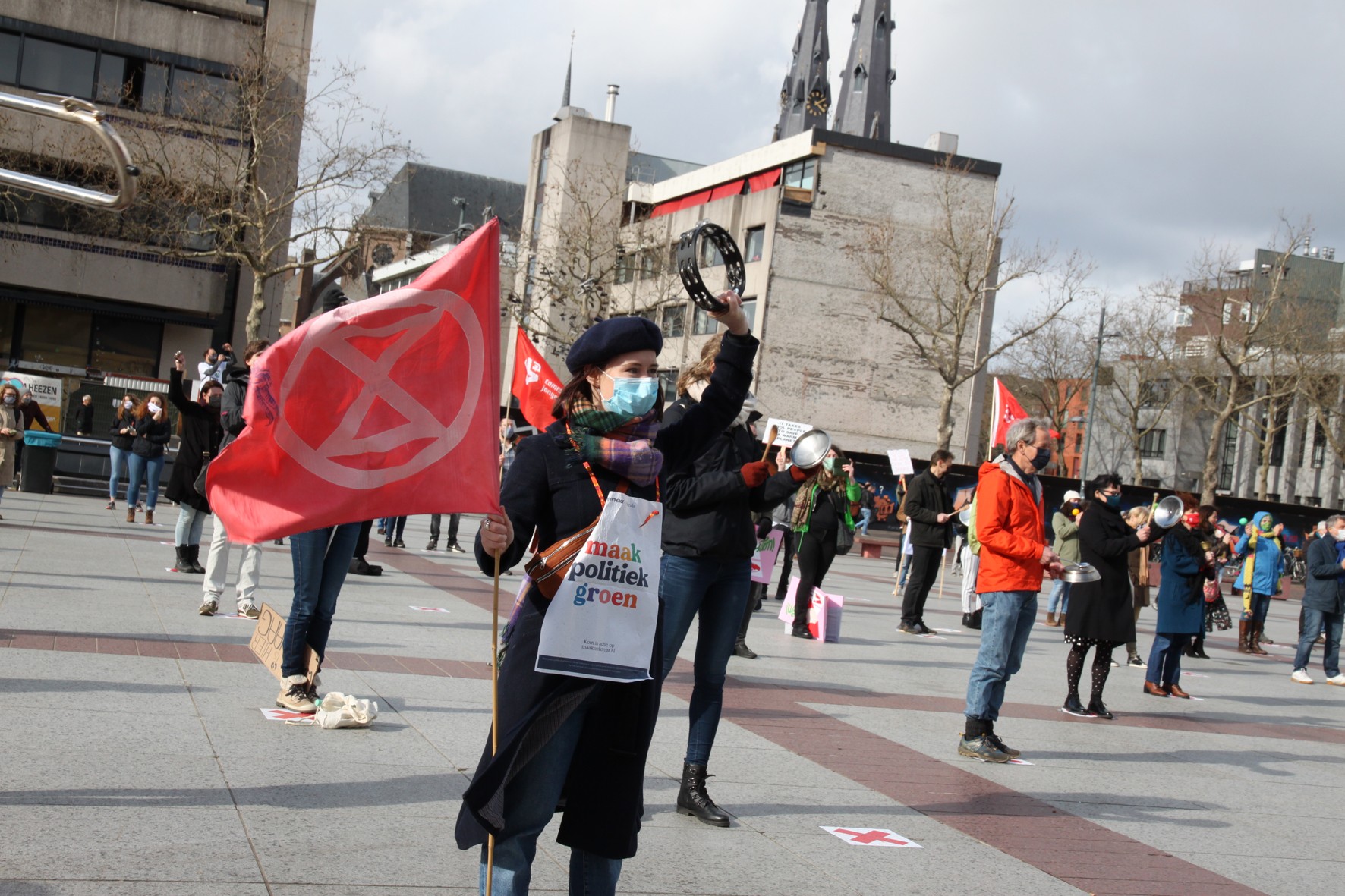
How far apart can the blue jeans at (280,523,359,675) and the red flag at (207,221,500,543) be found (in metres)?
2.52

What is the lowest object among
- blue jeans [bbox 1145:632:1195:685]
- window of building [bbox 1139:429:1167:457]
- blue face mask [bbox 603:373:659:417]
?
blue jeans [bbox 1145:632:1195:685]

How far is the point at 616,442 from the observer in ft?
11.2

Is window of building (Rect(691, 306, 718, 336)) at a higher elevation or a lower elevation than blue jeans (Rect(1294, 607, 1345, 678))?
higher

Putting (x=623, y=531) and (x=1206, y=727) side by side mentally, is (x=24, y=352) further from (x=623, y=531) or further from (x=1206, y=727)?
(x=623, y=531)

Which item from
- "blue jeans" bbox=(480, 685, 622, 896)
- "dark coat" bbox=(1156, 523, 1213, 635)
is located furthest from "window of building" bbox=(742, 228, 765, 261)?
"blue jeans" bbox=(480, 685, 622, 896)

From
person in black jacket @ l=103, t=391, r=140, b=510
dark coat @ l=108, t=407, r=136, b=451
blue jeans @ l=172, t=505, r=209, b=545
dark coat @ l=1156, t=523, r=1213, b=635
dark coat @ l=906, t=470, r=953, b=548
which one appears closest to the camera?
dark coat @ l=1156, t=523, r=1213, b=635

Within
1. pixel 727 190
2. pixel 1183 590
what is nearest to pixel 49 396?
pixel 1183 590

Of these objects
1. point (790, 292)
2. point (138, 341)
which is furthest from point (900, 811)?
point (790, 292)

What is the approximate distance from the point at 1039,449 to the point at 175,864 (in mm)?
5286

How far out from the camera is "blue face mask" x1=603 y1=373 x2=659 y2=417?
3406 mm

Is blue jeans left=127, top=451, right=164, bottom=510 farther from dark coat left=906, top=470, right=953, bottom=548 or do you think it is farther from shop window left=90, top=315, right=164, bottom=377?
shop window left=90, top=315, right=164, bottom=377

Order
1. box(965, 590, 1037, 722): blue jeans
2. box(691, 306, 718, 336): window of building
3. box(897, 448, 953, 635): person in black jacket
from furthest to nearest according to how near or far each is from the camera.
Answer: box(691, 306, 718, 336): window of building < box(897, 448, 953, 635): person in black jacket < box(965, 590, 1037, 722): blue jeans

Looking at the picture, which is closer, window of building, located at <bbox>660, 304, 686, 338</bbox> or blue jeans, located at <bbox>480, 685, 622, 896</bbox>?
blue jeans, located at <bbox>480, 685, 622, 896</bbox>

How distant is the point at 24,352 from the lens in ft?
123
